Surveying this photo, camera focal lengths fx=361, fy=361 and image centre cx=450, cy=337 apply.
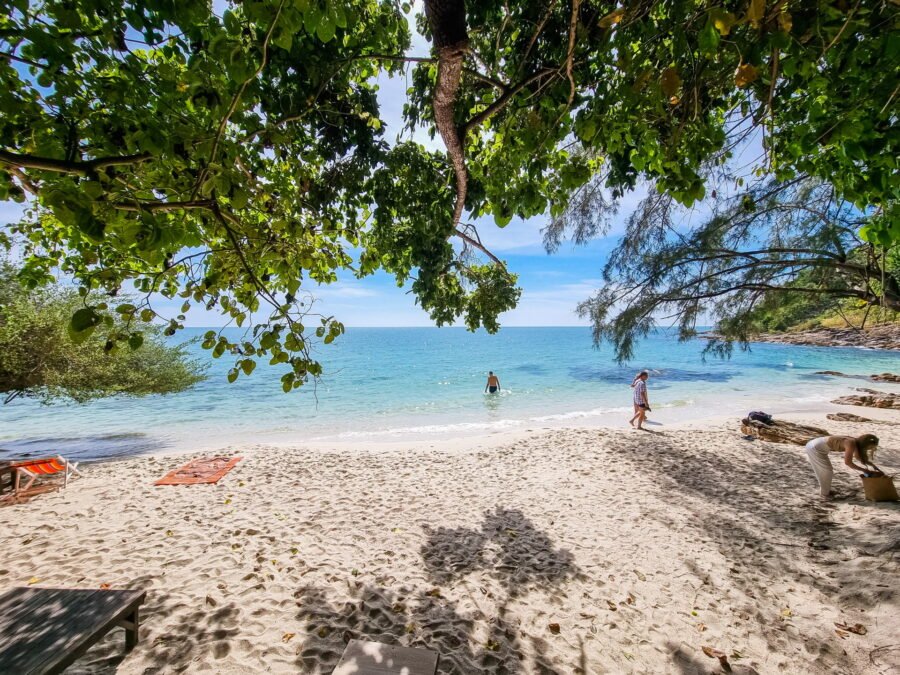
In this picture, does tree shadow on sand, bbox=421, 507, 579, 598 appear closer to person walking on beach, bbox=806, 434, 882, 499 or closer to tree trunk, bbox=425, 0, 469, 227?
person walking on beach, bbox=806, 434, 882, 499

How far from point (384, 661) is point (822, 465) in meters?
6.13

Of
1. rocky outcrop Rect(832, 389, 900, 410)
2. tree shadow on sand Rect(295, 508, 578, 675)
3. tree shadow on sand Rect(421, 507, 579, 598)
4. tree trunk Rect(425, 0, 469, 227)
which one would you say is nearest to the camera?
tree trunk Rect(425, 0, 469, 227)

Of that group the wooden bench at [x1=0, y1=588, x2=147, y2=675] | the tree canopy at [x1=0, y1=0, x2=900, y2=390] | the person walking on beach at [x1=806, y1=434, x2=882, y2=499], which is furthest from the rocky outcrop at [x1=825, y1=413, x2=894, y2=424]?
the wooden bench at [x1=0, y1=588, x2=147, y2=675]

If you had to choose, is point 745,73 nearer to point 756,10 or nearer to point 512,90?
point 756,10

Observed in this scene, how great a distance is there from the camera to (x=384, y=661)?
2.23 meters

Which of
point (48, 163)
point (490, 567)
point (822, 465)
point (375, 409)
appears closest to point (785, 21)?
point (48, 163)

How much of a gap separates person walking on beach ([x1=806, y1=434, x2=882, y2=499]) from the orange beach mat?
933 centimetres

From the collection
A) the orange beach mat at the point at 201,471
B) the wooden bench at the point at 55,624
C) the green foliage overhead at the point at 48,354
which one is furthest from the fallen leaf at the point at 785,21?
the green foliage overhead at the point at 48,354

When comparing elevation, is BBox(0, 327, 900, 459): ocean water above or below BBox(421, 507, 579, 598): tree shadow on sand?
below

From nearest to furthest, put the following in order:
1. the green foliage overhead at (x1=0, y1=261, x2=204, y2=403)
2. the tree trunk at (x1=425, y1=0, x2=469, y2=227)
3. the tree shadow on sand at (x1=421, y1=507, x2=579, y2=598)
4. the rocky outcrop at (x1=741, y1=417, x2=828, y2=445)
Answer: the tree trunk at (x1=425, y1=0, x2=469, y2=227), the tree shadow on sand at (x1=421, y1=507, x2=579, y2=598), the rocky outcrop at (x1=741, y1=417, x2=828, y2=445), the green foliage overhead at (x1=0, y1=261, x2=204, y2=403)

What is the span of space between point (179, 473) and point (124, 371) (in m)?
6.88

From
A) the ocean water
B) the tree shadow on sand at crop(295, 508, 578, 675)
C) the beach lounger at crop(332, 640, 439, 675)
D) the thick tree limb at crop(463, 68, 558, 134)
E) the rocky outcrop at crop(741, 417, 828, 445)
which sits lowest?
the ocean water

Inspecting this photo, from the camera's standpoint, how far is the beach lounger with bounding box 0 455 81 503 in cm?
577

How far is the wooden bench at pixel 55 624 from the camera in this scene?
1908mm
